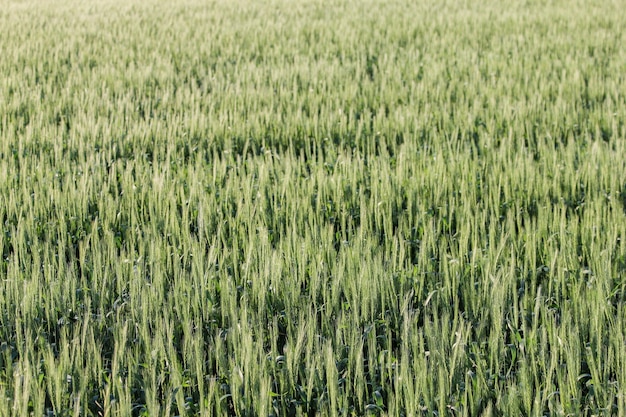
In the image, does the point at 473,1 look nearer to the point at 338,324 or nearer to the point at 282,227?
the point at 282,227

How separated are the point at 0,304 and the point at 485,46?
506cm

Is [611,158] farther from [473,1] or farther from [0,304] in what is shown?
[473,1]

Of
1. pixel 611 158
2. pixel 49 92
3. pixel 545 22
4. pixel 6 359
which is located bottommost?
pixel 6 359

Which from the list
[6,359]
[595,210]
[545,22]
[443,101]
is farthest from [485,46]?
[6,359]

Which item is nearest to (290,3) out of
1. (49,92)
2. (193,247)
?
(49,92)

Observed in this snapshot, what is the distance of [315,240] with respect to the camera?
196cm

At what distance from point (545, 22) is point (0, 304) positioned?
6.64m

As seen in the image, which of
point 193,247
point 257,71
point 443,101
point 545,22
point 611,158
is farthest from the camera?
point 545,22

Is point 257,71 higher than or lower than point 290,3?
lower

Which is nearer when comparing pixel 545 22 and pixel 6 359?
pixel 6 359

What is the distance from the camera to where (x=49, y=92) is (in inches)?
165

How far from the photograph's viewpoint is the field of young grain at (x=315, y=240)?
1387 mm

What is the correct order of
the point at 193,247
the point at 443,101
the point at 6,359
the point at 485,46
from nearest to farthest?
the point at 6,359, the point at 193,247, the point at 443,101, the point at 485,46

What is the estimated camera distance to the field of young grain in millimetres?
1387
